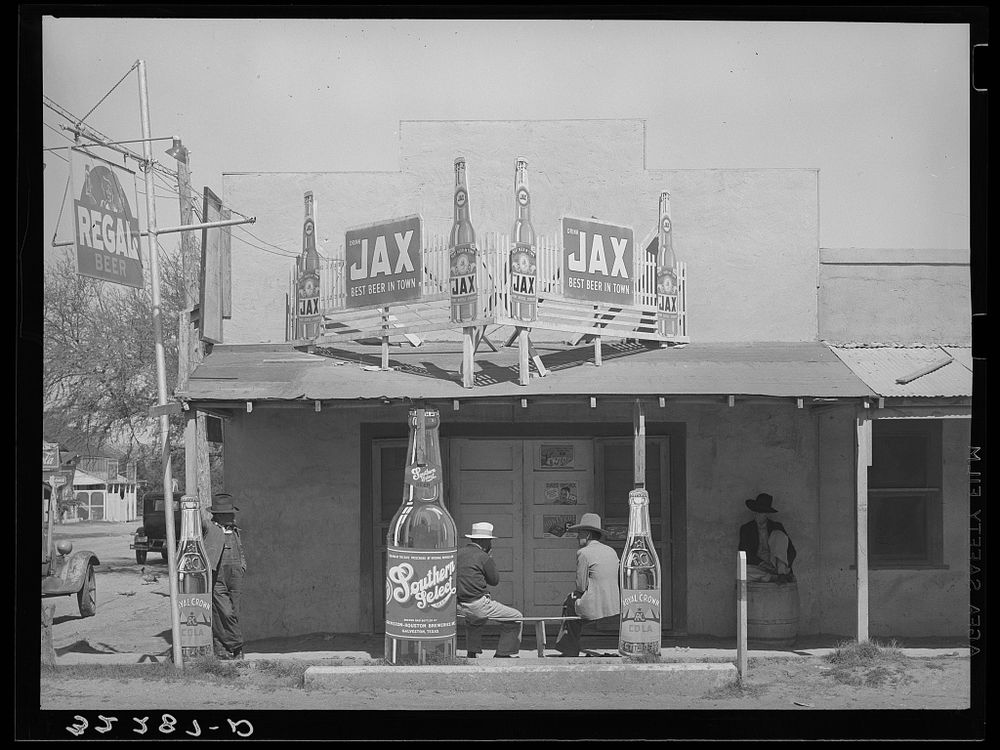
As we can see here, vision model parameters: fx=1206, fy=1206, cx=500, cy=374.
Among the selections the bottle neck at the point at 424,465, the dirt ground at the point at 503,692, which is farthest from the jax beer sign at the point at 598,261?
the dirt ground at the point at 503,692

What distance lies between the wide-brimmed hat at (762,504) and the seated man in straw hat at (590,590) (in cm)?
207

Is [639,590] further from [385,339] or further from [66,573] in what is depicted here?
[66,573]

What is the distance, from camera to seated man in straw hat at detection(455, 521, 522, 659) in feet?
37.5

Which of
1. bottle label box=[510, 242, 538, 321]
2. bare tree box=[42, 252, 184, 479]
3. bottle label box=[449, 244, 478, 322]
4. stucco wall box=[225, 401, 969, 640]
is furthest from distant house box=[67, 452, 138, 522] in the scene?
bottle label box=[510, 242, 538, 321]

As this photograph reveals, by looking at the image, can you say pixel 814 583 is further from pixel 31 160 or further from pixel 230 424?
pixel 31 160

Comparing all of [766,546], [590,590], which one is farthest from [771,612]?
[590,590]

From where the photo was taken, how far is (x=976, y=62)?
10844 millimetres

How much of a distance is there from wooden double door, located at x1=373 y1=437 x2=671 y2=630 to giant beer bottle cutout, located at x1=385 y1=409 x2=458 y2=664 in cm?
176

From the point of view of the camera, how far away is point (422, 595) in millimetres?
11102

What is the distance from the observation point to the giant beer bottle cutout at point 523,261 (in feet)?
37.4

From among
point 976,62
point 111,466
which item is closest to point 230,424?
point 976,62

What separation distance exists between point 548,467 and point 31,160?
6.15 metres
